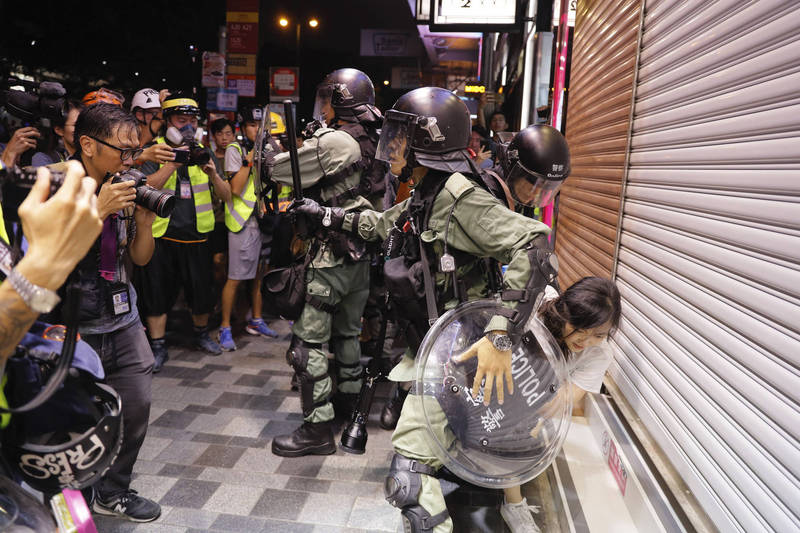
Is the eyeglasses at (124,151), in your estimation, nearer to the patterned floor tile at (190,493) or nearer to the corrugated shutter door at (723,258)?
the patterned floor tile at (190,493)

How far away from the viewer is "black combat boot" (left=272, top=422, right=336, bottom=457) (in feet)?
11.4

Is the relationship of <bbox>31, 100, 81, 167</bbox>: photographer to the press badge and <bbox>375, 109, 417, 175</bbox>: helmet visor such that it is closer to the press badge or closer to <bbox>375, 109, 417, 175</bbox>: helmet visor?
the press badge

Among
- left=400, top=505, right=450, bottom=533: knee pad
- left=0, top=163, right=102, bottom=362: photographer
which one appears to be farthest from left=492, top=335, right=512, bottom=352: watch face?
left=0, top=163, right=102, bottom=362: photographer

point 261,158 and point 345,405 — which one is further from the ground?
point 261,158

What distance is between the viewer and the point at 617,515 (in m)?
2.21

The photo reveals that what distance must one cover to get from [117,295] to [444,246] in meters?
1.47

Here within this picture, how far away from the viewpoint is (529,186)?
2.76 meters

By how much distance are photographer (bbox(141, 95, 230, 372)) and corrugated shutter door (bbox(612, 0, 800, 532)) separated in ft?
12.1

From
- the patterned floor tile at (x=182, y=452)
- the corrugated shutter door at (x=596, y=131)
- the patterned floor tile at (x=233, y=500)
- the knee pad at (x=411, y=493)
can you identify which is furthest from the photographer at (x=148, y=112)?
the knee pad at (x=411, y=493)

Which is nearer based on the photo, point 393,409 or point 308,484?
point 308,484

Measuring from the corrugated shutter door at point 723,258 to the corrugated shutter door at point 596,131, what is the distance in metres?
0.35

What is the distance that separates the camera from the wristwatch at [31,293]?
970 millimetres

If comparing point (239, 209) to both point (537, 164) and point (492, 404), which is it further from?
point (492, 404)

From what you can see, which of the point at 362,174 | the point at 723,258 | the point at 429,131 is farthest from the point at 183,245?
the point at 723,258
